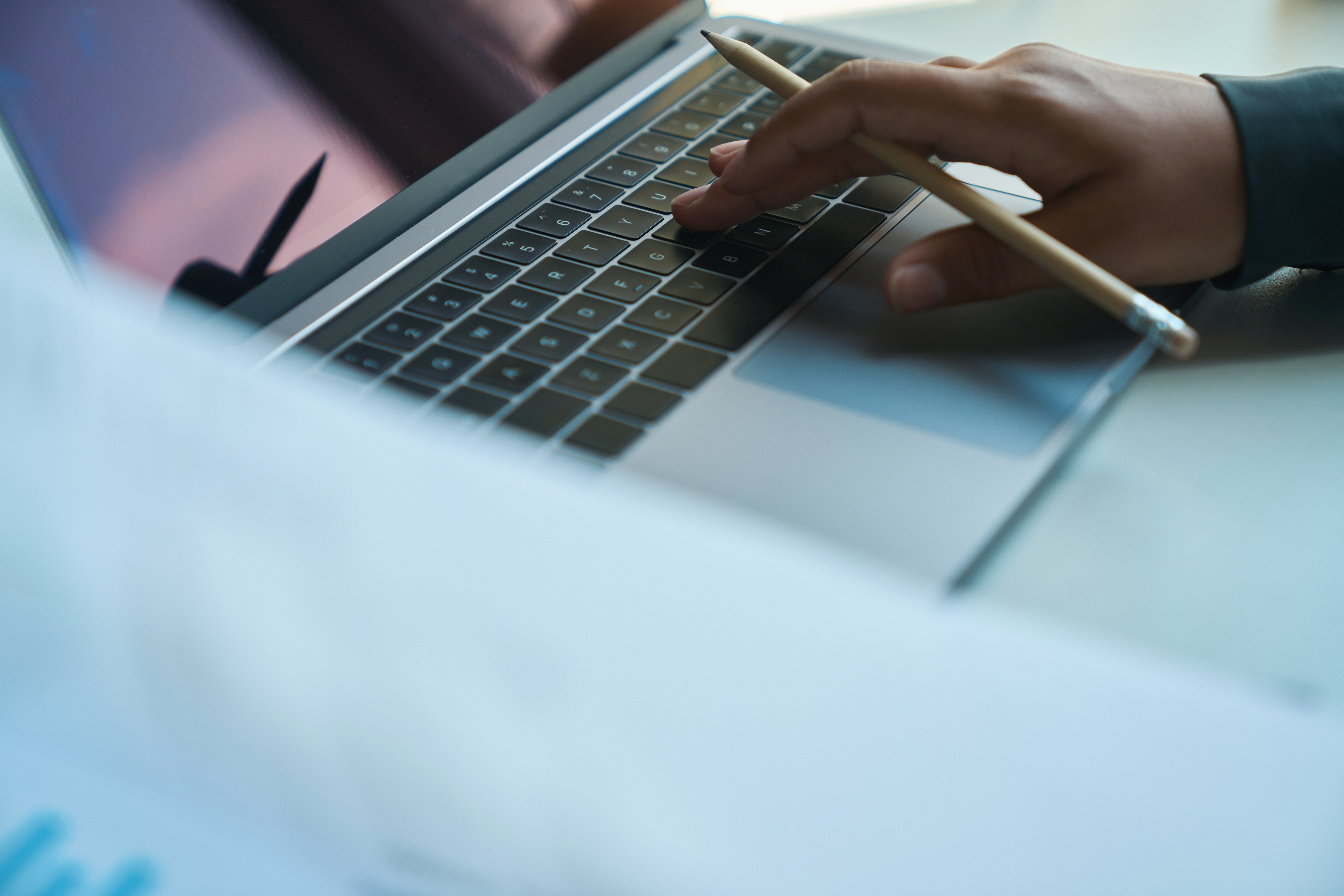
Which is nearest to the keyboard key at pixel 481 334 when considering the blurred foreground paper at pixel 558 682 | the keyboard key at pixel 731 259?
the keyboard key at pixel 731 259

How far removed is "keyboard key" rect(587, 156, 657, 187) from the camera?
1.79ft

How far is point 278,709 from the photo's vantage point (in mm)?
191

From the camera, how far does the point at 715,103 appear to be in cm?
61

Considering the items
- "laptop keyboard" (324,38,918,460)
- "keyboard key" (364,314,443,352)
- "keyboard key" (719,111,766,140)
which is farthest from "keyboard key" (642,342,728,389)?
"keyboard key" (719,111,766,140)

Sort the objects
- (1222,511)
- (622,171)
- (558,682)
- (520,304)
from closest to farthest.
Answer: (558,682), (1222,511), (520,304), (622,171)

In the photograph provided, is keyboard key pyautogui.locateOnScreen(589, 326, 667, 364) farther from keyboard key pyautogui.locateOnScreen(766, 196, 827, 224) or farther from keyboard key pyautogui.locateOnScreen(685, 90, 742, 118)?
keyboard key pyautogui.locateOnScreen(685, 90, 742, 118)

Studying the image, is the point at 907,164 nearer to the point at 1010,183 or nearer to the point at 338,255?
the point at 1010,183

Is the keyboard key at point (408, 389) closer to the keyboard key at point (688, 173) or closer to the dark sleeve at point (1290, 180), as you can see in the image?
the keyboard key at point (688, 173)

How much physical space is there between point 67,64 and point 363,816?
364 millimetres

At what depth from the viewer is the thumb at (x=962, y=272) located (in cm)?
41

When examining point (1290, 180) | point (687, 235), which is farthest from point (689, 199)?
point (1290, 180)

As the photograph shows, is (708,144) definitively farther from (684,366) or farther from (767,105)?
(684,366)

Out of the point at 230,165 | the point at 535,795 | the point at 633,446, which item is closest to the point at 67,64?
the point at 230,165

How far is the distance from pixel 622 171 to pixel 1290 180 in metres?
0.33
